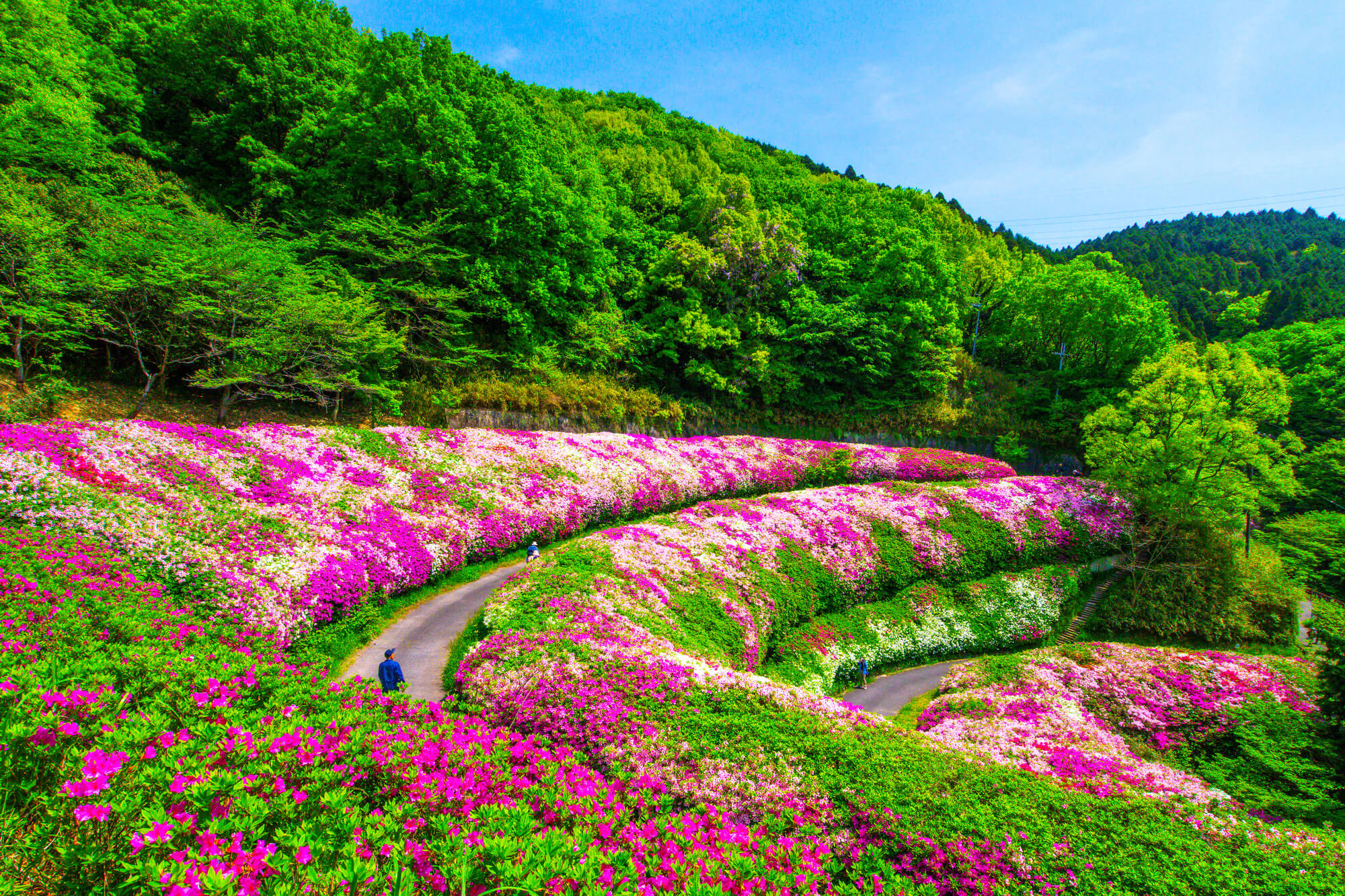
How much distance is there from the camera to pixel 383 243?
2673 centimetres

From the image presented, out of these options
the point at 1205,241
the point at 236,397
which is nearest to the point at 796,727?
the point at 236,397

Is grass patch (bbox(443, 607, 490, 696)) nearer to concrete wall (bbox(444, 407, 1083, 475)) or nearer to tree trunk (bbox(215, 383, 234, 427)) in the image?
tree trunk (bbox(215, 383, 234, 427))

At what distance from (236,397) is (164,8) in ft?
90.8

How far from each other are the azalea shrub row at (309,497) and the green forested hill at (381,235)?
3.94 meters

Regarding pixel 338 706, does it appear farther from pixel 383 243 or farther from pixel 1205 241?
pixel 1205 241

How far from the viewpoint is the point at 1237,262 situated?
118812 millimetres

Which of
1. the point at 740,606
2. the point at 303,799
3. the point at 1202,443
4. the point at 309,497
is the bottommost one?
the point at 740,606

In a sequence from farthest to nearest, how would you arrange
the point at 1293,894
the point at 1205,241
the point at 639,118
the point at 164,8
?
the point at 1205,241 → the point at 639,118 → the point at 164,8 → the point at 1293,894

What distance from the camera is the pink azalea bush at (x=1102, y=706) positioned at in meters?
11.4

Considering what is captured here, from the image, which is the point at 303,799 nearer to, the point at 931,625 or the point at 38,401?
the point at 38,401

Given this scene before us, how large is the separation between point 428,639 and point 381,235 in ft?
65.4

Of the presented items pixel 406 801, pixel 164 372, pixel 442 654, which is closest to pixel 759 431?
pixel 442 654

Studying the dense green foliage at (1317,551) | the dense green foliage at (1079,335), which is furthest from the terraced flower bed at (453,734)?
the dense green foliage at (1079,335)

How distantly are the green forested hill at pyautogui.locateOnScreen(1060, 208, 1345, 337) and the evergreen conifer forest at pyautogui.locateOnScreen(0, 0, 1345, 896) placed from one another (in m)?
44.7
